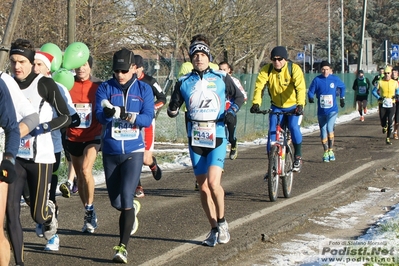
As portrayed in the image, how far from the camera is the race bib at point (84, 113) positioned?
919 centimetres

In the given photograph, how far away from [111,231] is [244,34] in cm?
2408

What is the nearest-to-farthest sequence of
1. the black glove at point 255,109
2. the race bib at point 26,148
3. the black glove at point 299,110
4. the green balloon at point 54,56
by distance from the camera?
the race bib at point 26,148 → the green balloon at point 54,56 → the black glove at point 255,109 → the black glove at point 299,110

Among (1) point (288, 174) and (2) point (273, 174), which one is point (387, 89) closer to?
(1) point (288, 174)

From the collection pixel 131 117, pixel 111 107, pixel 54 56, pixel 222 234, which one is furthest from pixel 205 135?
pixel 54 56

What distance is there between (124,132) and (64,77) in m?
1.54

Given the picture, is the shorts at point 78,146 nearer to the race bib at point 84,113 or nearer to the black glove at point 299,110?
the race bib at point 84,113

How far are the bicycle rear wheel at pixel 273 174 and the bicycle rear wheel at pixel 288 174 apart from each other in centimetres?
18

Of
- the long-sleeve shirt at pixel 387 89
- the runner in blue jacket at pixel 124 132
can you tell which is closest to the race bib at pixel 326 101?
the long-sleeve shirt at pixel 387 89

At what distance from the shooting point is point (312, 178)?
13.8m

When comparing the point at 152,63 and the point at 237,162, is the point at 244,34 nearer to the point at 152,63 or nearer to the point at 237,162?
the point at 152,63

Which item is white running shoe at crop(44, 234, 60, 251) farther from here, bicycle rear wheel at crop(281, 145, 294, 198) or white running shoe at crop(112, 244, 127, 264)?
bicycle rear wheel at crop(281, 145, 294, 198)

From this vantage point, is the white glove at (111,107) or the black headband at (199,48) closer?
the white glove at (111,107)

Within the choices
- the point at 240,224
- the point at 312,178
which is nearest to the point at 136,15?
the point at 312,178

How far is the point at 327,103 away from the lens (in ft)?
55.6
